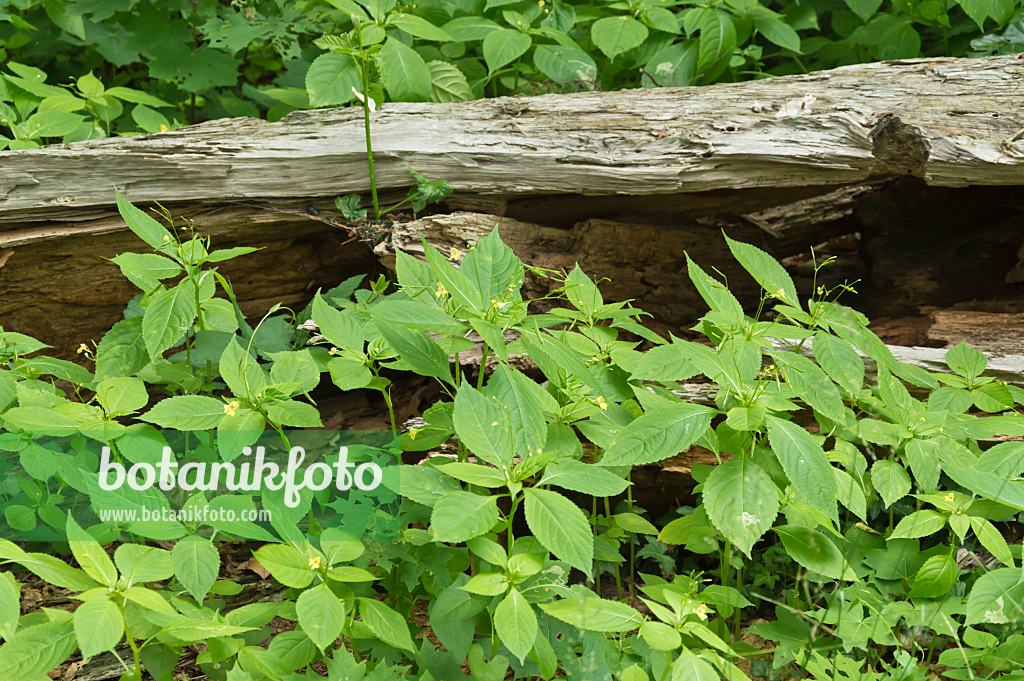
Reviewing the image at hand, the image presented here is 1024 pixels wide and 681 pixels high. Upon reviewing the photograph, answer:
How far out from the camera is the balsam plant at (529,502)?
139 cm

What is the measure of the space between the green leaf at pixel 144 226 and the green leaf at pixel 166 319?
0.17m

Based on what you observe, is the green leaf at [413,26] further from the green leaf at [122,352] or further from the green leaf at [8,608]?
the green leaf at [8,608]

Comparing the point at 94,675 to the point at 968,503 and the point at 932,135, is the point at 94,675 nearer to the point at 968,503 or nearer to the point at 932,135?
the point at 968,503

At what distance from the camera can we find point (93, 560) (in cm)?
138

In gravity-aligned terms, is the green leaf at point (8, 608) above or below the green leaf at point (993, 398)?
below

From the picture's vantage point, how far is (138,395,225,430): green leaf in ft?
5.12

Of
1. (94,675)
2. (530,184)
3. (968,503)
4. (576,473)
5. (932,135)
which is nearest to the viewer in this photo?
(576,473)

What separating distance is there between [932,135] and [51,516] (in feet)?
→ 10.0

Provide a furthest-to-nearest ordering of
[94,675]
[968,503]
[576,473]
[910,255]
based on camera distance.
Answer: [910,255], [94,675], [968,503], [576,473]

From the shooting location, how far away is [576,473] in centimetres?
142

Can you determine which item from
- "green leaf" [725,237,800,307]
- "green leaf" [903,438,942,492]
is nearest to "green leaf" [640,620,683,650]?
"green leaf" [903,438,942,492]

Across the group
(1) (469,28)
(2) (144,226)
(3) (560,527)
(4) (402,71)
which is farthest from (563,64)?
(3) (560,527)

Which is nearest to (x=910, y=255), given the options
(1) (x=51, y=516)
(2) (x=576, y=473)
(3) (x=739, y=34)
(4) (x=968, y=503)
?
(3) (x=739, y=34)

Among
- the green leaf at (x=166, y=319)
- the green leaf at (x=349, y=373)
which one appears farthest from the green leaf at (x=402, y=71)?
the green leaf at (x=349, y=373)
